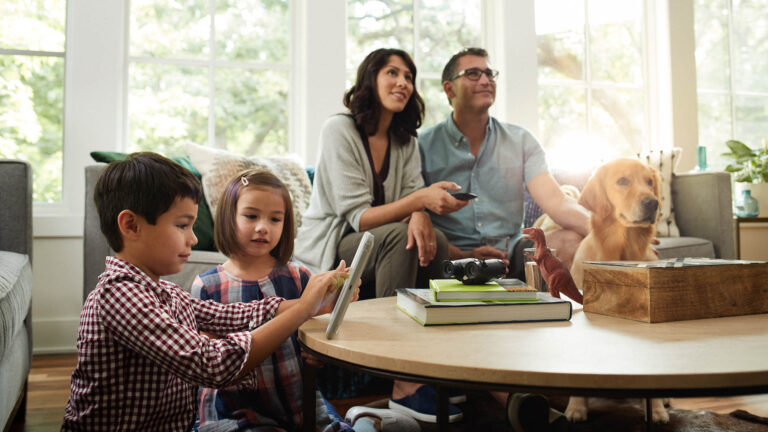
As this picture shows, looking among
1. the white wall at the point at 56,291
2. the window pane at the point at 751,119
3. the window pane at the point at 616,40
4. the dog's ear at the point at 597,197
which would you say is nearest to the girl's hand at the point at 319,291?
the dog's ear at the point at 597,197

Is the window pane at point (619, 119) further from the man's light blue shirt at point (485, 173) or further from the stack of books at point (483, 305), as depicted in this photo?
the stack of books at point (483, 305)

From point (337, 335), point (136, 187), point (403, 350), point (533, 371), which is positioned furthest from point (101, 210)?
point (533, 371)

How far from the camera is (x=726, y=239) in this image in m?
2.62

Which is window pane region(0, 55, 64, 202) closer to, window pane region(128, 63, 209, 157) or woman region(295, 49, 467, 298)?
window pane region(128, 63, 209, 157)

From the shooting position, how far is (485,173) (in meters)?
2.10

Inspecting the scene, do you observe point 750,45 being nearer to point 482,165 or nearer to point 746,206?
point 746,206

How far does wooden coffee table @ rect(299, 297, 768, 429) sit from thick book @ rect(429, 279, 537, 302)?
2.1 inches

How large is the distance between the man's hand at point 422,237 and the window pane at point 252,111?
5.10ft

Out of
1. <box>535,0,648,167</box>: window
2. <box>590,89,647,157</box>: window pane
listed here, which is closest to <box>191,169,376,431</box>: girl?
<box>535,0,648,167</box>: window

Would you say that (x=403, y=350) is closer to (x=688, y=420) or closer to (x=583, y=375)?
(x=583, y=375)

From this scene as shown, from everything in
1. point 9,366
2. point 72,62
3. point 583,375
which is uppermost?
point 72,62

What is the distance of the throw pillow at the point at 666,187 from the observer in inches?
107

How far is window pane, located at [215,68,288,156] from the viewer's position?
2951 mm

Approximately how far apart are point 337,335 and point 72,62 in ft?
8.25
